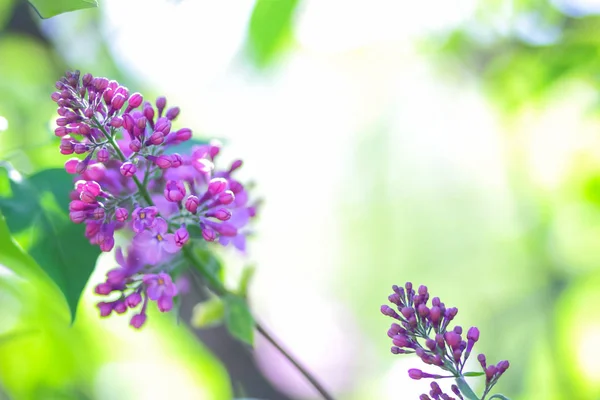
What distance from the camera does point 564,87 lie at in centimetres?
160

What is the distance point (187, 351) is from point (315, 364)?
1.78m

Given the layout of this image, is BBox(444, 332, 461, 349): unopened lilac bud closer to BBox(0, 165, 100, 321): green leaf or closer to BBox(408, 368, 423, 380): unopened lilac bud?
BBox(408, 368, 423, 380): unopened lilac bud

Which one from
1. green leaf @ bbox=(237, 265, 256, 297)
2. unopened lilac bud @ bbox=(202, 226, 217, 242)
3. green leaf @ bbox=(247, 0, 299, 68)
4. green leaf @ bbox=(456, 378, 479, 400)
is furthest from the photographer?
green leaf @ bbox=(247, 0, 299, 68)

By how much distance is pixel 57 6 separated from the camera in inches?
23.8

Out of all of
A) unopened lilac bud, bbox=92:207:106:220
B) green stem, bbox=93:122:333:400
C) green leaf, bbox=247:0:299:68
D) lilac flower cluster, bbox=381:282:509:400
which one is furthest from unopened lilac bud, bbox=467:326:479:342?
green leaf, bbox=247:0:299:68

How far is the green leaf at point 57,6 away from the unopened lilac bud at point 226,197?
222 millimetres

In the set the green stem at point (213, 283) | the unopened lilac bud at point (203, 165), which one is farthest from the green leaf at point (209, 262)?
the unopened lilac bud at point (203, 165)

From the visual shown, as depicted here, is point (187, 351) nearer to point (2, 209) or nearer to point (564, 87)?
point (2, 209)

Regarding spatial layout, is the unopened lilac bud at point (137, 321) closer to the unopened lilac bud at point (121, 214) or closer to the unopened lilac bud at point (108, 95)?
the unopened lilac bud at point (121, 214)

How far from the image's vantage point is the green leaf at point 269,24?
1.03m

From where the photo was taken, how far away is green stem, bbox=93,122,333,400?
656 mm

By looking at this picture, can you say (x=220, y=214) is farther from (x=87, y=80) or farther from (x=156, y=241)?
(x=87, y=80)

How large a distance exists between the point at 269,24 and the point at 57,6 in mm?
492

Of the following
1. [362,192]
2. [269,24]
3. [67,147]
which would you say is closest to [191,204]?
[67,147]
